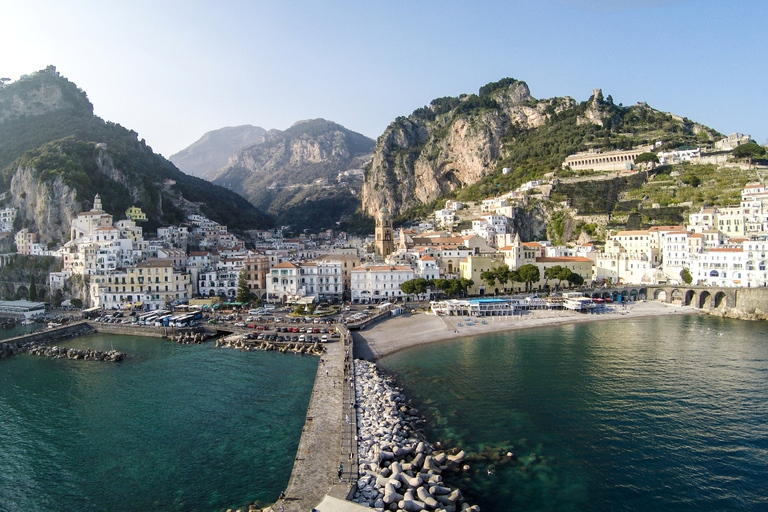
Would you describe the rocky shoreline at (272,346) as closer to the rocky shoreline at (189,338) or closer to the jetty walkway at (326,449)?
the rocky shoreline at (189,338)

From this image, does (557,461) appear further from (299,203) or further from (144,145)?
(299,203)

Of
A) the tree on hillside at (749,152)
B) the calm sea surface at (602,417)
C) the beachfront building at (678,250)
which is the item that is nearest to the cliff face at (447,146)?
the tree on hillside at (749,152)

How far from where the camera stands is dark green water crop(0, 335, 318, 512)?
711 inches

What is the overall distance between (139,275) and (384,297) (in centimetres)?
2546

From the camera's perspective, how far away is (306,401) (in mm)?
25984

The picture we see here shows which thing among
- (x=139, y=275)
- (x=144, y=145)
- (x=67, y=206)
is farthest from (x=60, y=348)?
(x=144, y=145)

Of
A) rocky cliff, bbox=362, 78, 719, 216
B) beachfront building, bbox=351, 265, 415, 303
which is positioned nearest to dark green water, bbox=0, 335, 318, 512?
beachfront building, bbox=351, 265, 415, 303

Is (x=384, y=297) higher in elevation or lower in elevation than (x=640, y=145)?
lower

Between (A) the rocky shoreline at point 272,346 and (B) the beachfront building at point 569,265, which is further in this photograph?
(B) the beachfront building at point 569,265

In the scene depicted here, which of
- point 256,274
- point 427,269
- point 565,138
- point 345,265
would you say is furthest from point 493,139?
point 256,274

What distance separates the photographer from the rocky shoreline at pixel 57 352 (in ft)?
118

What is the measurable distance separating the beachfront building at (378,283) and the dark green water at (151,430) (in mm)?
19429

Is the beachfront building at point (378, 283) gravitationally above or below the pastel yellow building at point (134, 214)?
below

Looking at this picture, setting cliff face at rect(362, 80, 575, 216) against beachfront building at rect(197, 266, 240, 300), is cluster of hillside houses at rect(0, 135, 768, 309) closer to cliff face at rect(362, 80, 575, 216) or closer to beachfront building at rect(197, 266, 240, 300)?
beachfront building at rect(197, 266, 240, 300)
